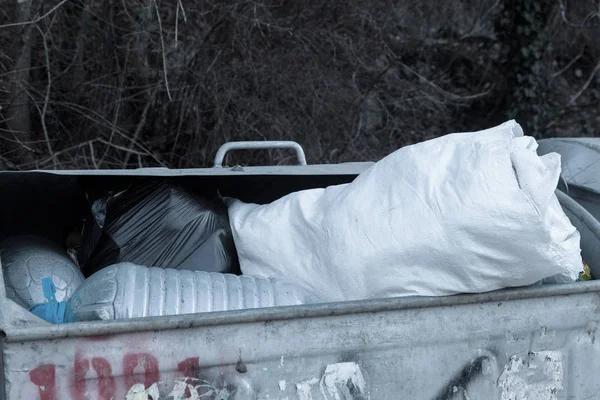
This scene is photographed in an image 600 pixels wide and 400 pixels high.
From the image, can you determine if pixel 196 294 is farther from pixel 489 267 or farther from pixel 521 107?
pixel 521 107

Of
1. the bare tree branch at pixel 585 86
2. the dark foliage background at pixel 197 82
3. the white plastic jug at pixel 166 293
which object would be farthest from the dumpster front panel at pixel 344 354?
the bare tree branch at pixel 585 86

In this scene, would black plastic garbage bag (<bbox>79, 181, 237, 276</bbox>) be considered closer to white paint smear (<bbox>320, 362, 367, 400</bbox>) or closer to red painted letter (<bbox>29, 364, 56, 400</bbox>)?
white paint smear (<bbox>320, 362, 367, 400</bbox>)

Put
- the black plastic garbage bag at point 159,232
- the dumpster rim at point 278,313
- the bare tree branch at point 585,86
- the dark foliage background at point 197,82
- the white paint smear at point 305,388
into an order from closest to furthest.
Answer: the dumpster rim at point 278,313 → the white paint smear at point 305,388 → the black plastic garbage bag at point 159,232 → the dark foliage background at point 197,82 → the bare tree branch at point 585,86

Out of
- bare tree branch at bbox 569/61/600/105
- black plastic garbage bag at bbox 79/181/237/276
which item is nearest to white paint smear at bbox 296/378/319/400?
black plastic garbage bag at bbox 79/181/237/276

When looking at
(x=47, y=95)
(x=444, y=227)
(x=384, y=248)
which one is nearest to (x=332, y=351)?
(x=384, y=248)

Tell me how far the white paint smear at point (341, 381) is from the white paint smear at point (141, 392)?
0.39m

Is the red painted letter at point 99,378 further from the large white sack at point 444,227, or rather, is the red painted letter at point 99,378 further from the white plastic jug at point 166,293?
the large white sack at point 444,227

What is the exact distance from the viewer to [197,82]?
495 centimetres

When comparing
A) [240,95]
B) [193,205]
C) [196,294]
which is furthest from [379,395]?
[240,95]

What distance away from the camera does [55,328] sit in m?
1.51

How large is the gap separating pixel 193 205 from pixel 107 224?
0.99 feet

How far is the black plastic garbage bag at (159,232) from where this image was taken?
241cm

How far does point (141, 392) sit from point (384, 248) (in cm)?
69

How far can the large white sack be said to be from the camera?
182 cm
